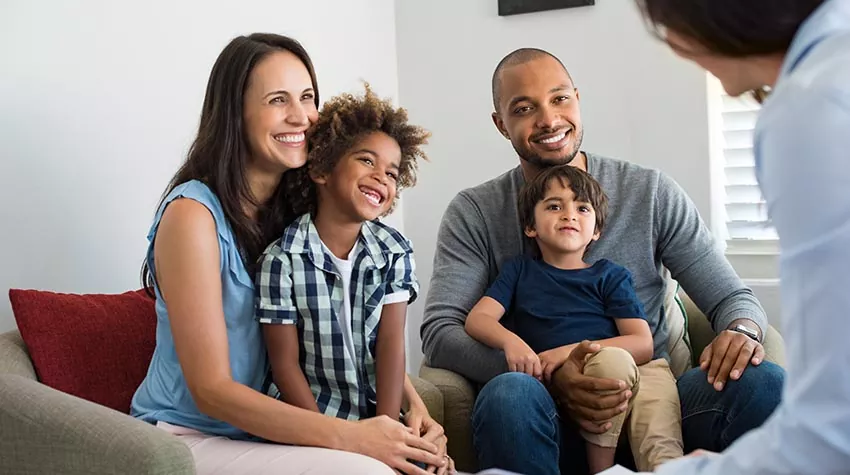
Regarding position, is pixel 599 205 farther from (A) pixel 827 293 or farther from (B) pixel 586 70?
(A) pixel 827 293

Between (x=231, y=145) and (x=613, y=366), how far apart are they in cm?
80

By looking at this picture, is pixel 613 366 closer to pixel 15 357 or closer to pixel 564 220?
pixel 564 220

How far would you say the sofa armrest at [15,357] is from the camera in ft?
5.74

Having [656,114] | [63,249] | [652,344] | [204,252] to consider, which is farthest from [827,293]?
[656,114]

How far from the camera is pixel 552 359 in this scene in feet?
6.65

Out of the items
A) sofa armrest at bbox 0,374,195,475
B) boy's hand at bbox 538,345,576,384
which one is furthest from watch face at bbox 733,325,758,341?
sofa armrest at bbox 0,374,195,475

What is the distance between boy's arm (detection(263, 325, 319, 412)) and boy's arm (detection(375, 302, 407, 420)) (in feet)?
0.44

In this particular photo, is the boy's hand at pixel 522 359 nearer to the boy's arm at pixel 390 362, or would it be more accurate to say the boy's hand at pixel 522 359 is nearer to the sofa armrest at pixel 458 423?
the sofa armrest at pixel 458 423

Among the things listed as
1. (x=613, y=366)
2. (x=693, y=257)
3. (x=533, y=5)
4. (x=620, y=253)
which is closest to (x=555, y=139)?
(x=620, y=253)

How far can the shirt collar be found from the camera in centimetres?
74

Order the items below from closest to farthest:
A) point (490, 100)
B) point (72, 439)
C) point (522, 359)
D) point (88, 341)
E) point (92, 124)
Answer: point (72, 439) → point (88, 341) → point (522, 359) → point (92, 124) → point (490, 100)

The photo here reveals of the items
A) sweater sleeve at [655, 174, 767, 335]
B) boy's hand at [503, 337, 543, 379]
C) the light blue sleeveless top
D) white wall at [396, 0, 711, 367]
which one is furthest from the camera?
white wall at [396, 0, 711, 367]

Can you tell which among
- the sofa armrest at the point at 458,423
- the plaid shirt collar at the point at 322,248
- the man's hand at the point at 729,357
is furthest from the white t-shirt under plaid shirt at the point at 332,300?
the man's hand at the point at 729,357

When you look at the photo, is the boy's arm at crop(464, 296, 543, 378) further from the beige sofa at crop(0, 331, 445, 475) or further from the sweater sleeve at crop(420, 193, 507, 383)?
the beige sofa at crop(0, 331, 445, 475)
